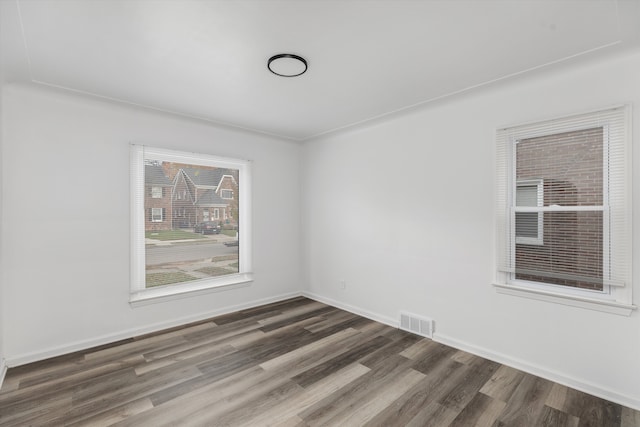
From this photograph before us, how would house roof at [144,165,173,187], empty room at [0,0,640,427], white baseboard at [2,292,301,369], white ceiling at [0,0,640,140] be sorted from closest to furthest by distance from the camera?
white ceiling at [0,0,640,140]
empty room at [0,0,640,427]
white baseboard at [2,292,301,369]
house roof at [144,165,173,187]

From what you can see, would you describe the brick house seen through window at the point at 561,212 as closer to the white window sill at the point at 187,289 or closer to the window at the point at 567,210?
the window at the point at 567,210

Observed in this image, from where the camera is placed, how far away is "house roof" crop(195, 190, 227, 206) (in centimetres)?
414

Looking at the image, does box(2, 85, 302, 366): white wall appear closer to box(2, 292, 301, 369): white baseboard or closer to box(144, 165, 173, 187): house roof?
box(2, 292, 301, 369): white baseboard

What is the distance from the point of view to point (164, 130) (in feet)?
12.0

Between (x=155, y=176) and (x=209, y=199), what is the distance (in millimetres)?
752

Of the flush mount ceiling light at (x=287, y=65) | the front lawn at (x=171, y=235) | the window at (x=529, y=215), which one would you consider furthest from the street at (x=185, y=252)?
the window at (x=529, y=215)

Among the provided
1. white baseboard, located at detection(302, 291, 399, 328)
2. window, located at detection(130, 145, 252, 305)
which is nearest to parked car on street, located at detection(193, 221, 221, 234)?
window, located at detection(130, 145, 252, 305)

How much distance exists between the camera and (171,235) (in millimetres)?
3842

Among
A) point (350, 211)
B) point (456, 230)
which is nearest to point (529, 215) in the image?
point (456, 230)

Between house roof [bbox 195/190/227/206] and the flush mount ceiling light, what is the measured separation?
87.8 inches

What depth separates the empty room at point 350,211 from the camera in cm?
206

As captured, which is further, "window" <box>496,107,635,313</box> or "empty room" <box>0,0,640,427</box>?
"window" <box>496,107,635,313</box>

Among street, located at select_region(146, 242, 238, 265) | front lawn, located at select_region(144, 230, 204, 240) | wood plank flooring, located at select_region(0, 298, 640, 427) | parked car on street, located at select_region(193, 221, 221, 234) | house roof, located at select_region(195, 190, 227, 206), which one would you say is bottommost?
wood plank flooring, located at select_region(0, 298, 640, 427)

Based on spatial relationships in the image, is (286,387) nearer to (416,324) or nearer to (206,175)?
(416,324)
